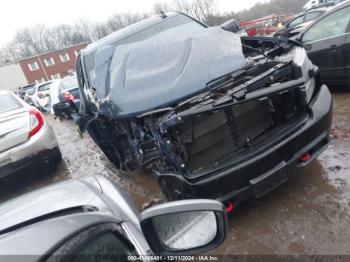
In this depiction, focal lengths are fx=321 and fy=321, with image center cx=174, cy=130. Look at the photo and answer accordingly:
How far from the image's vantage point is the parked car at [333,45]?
4.72m

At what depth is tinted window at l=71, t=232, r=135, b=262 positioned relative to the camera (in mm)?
1045

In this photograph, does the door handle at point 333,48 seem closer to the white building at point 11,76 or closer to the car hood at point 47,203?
the car hood at point 47,203

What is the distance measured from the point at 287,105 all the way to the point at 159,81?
116cm

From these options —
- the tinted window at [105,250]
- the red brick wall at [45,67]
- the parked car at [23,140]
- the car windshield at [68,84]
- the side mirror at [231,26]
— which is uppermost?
the side mirror at [231,26]

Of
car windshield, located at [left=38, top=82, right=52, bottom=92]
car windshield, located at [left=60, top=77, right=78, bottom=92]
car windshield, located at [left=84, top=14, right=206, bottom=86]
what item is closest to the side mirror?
car windshield, located at [left=84, top=14, right=206, bottom=86]

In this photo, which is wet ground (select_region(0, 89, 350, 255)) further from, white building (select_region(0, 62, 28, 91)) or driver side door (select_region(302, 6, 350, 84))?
white building (select_region(0, 62, 28, 91))

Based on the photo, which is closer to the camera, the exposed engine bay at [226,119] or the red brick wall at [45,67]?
the exposed engine bay at [226,119]

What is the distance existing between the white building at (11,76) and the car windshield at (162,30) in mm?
47886

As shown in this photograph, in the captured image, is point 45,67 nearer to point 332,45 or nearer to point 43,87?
point 43,87

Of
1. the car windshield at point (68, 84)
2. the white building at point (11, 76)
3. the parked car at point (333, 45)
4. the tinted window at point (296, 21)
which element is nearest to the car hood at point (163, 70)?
the parked car at point (333, 45)

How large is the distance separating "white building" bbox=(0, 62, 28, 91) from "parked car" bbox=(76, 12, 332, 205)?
49384 mm

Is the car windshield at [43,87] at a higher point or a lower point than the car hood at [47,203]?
lower

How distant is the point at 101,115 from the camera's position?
3.37 meters

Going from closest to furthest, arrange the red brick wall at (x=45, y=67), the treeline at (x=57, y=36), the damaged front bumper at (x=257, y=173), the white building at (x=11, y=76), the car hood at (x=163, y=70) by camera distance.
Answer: the damaged front bumper at (x=257, y=173), the car hood at (x=163, y=70), the white building at (x=11, y=76), the red brick wall at (x=45, y=67), the treeline at (x=57, y=36)
